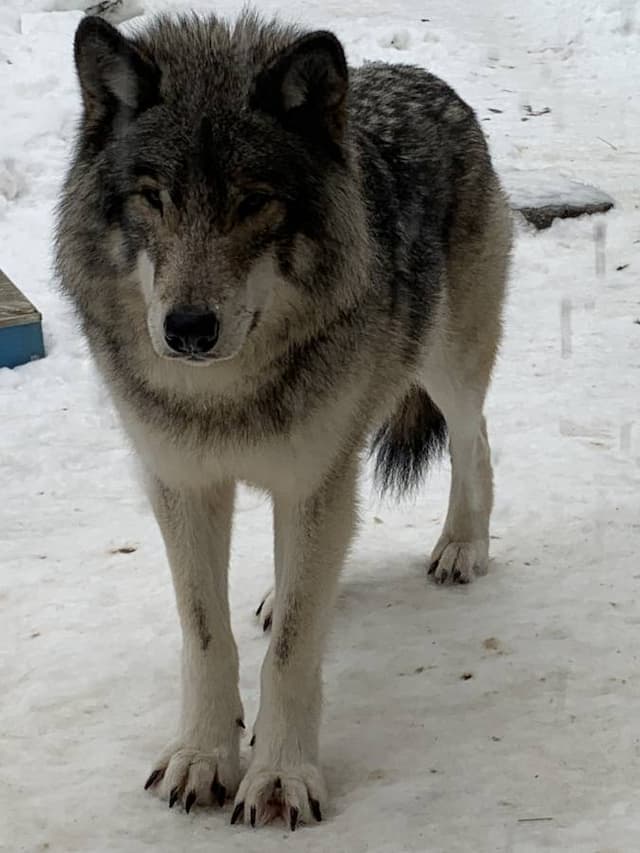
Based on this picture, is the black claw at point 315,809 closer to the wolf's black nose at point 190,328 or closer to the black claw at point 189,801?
the black claw at point 189,801

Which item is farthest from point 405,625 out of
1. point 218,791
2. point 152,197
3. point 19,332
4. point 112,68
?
point 19,332

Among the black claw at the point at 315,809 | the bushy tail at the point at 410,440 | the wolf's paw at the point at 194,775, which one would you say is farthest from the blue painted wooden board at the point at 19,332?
the black claw at the point at 315,809

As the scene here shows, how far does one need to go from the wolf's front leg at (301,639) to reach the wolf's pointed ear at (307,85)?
0.81 meters

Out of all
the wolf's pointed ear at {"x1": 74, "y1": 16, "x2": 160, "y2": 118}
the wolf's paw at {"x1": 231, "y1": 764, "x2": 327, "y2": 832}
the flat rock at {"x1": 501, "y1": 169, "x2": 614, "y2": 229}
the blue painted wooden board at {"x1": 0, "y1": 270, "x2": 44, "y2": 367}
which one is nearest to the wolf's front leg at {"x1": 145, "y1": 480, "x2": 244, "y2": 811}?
the wolf's paw at {"x1": 231, "y1": 764, "x2": 327, "y2": 832}

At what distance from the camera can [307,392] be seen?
2.76 metres

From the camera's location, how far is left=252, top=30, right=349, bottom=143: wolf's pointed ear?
8.23ft

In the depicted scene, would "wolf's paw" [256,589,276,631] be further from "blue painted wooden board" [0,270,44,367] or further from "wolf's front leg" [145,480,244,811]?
"blue painted wooden board" [0,270,44,367]

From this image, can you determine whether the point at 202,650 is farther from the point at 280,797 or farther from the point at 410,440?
the point at 410,440

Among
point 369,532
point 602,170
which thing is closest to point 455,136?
point 369,532

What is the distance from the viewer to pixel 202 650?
2969 millimetres

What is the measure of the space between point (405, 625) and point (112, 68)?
6.45 ft

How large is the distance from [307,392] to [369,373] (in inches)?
9.5

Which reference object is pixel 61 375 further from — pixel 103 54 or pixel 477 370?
pixel 103 54

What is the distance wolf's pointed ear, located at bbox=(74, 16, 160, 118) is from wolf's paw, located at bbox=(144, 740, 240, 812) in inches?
58.3
